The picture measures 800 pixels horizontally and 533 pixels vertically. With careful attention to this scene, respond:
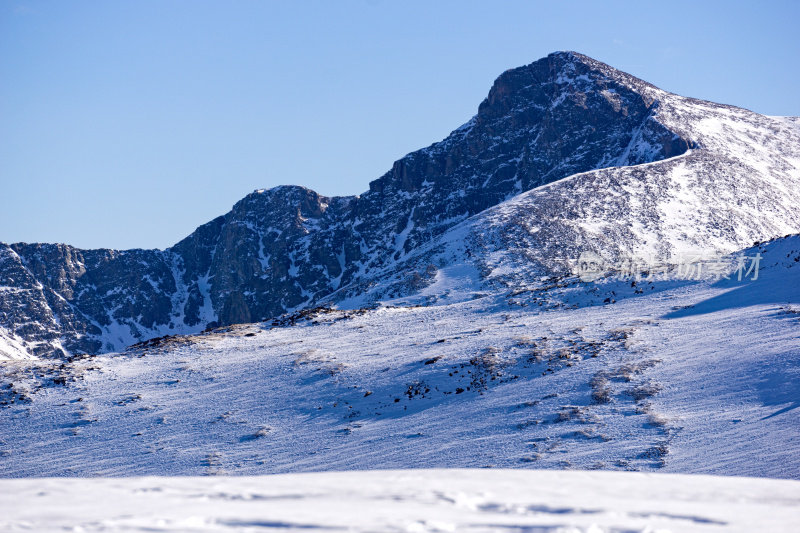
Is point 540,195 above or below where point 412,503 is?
above

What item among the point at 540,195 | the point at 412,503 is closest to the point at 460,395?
the point at 412,503

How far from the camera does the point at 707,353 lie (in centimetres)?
2820

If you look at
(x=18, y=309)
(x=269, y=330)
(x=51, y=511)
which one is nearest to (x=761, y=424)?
(x=51, y=511)

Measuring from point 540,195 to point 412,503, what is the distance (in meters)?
86.1

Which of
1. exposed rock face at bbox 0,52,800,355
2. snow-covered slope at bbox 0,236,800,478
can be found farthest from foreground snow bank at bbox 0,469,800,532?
exposed rock face at bbox 0,52,800,355

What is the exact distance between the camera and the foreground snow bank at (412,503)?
8766 millimetres

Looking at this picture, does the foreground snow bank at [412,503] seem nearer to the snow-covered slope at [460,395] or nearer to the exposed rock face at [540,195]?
the snow-covered slope at [460,395]

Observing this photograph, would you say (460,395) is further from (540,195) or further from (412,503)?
(540,195)

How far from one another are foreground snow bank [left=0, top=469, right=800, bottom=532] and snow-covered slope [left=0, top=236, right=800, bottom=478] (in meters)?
9.09

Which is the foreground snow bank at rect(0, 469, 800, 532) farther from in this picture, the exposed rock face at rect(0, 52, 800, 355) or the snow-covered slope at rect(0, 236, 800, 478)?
the exposed rock face at rect(0, 52, 800, 355)

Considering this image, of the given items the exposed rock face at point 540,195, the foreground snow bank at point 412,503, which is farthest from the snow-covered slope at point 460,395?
the exposed rock face at point 540,195

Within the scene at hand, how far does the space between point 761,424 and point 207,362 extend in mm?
24327

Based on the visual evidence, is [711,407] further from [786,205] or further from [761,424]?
[786,205]

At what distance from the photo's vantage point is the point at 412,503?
32.2ft
